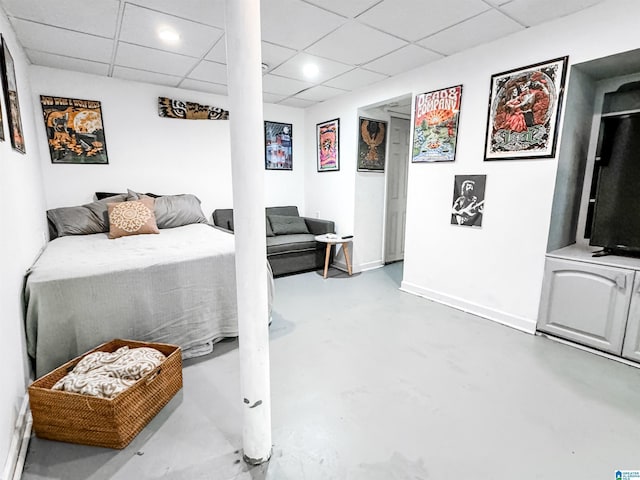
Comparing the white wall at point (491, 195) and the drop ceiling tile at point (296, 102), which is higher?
the drop ceiling tile at point (296, 102)

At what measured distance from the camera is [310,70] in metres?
3.27

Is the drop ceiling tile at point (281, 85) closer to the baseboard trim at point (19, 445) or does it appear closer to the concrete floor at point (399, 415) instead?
the concrete floor at point (399, 415)

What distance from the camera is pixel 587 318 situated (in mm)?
2301

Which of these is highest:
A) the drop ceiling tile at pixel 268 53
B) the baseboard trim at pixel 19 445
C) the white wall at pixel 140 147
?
the drop ceiling tile at pixel 268 53

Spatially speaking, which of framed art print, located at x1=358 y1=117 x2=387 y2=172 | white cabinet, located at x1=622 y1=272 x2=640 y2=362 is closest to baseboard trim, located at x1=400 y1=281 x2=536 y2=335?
white cabinet, located at x1=622 y1=272 x2=640 y2=362

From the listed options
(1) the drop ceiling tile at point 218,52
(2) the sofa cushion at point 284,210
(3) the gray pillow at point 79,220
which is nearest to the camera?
(1) the drop ceiling tile at point 218,52

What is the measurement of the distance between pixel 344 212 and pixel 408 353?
2453 millimetres

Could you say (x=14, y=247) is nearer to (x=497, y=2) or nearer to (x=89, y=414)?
(x=89, y=414)

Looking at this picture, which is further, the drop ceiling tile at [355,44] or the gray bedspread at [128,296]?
the drop ceiling tile at [355,44]

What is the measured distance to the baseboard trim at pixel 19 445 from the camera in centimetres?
127

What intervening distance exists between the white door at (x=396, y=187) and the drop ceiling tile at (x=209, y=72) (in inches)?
94.5

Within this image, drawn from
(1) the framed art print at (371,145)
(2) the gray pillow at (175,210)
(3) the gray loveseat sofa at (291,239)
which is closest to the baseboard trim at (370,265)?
(3) the gray loveseat sofa at (291,239)

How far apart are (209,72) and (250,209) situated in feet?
9.23

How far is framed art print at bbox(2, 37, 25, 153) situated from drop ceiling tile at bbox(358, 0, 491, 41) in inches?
91.5
